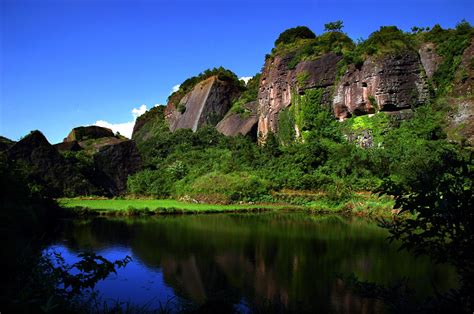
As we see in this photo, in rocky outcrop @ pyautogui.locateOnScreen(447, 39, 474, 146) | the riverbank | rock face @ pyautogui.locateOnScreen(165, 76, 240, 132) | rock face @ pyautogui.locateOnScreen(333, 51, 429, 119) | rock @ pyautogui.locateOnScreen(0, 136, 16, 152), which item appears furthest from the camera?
rock face @ pyautogui.locateOnScreen(165, 76, 240, 132)

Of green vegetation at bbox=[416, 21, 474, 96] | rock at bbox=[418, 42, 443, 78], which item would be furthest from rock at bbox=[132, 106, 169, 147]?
green vegetation at bbox=[416, 21, 474, 96]

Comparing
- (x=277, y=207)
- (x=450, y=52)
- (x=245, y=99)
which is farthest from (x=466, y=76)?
(x=245, y=99)

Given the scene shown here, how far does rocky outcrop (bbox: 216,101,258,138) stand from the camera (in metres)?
63.5

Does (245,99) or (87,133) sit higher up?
(245,99)

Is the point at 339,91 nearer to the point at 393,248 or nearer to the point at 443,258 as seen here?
the point at 393,248

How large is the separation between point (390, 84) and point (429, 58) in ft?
18.3

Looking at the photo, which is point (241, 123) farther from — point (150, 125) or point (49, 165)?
point (150, 125)

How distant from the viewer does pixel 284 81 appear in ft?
193

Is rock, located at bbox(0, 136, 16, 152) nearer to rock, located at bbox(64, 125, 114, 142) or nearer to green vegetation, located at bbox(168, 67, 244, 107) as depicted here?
rock, located at bbox(64, 125, 114, 142)

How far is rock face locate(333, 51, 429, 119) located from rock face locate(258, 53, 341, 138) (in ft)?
18.1

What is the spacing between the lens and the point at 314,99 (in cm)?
5231

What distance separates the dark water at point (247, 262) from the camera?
13.1 m

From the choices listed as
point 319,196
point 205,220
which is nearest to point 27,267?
point 205,220

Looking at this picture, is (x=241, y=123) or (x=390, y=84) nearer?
(x=390, y=84)
